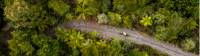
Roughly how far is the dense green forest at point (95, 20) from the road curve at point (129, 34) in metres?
0.40

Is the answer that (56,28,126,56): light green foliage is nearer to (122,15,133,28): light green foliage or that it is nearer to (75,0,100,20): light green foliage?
(122,15,133,28): light green foliage

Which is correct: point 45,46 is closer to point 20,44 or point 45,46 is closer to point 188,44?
point 20,44

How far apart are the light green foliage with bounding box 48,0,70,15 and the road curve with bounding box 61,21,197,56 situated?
212 cm

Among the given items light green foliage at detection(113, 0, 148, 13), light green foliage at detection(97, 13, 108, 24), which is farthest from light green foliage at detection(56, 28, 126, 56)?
light green foliage at detection(113, 0, 148, 13)

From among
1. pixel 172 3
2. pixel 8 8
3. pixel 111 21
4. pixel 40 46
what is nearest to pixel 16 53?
pixel 40 46

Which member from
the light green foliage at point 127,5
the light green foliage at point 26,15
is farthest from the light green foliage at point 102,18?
the light green foliage at point 26,15

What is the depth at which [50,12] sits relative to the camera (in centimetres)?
2988

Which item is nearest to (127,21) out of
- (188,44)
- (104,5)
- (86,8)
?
(104,5)

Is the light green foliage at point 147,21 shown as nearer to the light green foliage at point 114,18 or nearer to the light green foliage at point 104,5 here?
the light green foliage at point 114,18

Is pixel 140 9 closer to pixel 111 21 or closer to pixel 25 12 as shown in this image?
pixel 111 21

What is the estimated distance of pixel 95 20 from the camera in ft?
101

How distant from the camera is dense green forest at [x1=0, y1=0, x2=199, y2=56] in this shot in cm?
2830

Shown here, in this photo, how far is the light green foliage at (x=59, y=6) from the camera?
2886 cm

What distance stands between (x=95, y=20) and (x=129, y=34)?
3.08 metres
